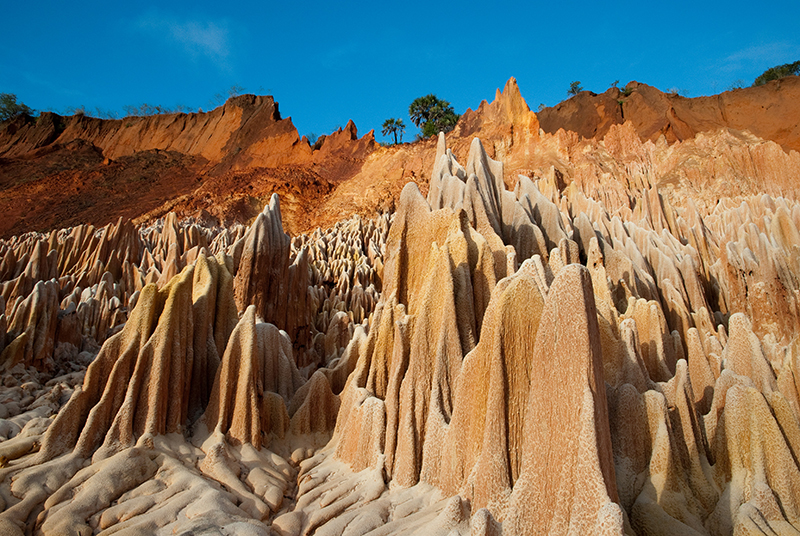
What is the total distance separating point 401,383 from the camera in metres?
7.91

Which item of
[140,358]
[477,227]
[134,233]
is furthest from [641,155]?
[140,358]

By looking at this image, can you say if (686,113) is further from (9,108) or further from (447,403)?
(9,108)

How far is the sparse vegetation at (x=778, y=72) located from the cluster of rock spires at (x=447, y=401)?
37.4m

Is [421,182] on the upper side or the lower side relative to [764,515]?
upper

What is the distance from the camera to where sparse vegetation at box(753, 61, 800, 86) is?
137 ft

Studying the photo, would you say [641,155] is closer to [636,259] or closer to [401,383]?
[636,259]

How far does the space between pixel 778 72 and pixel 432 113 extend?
2964cm

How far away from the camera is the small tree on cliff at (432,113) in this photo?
48.1m

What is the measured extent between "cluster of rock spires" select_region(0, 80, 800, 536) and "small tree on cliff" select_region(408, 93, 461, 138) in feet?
115

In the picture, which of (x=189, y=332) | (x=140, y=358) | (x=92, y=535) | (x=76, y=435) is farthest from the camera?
(x=189, y=332)

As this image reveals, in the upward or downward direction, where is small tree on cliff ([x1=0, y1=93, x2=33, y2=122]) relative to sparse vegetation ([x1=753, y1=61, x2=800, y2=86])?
upward

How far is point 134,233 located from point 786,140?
3593 centimetres

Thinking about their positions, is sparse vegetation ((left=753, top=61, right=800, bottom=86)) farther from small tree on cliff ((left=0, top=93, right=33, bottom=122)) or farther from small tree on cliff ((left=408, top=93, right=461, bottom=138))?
small tree on cliff ((left=0, top=93, right=33, bottom=122))

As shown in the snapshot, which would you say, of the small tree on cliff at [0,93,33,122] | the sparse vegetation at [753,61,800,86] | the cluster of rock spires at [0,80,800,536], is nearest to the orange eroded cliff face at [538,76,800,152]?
the sparse vegetation at [753,61,800,86]
